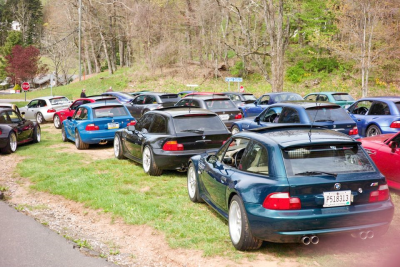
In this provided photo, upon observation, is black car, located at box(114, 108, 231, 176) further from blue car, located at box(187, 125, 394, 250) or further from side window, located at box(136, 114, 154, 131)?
blue car, located at box(187, 125, 394, 250)

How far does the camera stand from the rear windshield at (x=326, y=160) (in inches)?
202

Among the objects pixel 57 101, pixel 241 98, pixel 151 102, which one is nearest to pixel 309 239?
pixel 151 102

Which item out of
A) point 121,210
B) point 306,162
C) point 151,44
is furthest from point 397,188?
point 151,44

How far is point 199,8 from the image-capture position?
1763 inches

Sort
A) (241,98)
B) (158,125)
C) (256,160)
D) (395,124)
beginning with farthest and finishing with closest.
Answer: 1. (241,98)
2. (395,124)
3. (158,125)
4. (256,160)

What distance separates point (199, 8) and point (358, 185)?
138 ft

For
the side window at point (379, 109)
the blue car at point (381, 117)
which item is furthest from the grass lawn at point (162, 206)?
the side window at point (379, 109)

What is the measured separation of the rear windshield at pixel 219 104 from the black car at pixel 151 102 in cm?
550

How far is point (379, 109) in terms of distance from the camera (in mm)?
13547

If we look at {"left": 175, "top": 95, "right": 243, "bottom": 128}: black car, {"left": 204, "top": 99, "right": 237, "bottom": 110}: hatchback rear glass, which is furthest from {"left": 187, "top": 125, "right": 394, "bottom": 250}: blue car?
{"left": 204, "top": 99, "right": 237, "bottom": 110}: hatchback rear glass

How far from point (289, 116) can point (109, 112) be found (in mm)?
6336

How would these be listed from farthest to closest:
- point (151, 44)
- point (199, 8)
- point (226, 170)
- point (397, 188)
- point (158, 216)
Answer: point (151, 44)
point (199, 8)
point (397, 188)
point (158, 216)
point (226, 170)

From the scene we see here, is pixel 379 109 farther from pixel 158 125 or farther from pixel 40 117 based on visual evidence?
pixel 40 117

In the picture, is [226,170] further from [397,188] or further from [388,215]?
[397,188]
